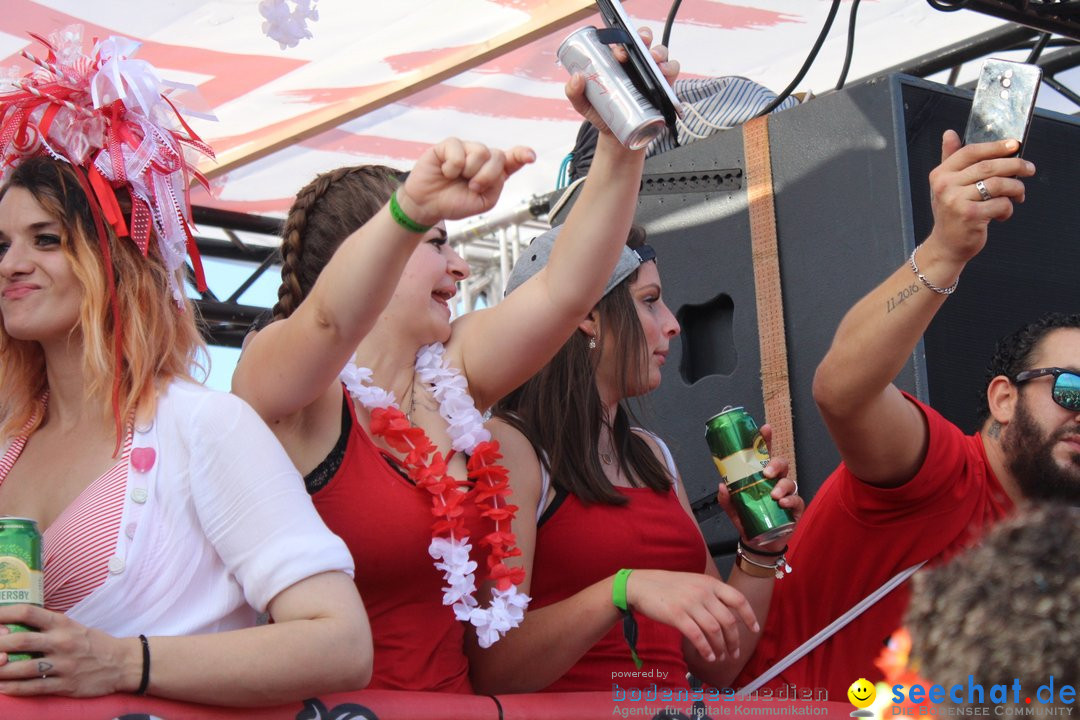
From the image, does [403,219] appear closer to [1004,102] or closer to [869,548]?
[1004,102]

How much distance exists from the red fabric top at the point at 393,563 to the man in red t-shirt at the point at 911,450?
26.3 inches

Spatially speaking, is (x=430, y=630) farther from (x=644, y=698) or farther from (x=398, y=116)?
(x=398, y=116)

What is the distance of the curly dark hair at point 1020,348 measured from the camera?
2.36 meters

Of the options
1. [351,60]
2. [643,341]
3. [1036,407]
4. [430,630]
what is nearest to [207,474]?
[430,630]

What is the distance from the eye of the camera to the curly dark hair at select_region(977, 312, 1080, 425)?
2.36 m

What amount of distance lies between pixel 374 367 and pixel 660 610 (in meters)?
0.57

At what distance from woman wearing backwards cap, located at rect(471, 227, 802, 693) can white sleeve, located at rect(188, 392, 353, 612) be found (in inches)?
19.0

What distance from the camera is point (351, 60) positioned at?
3.95 m

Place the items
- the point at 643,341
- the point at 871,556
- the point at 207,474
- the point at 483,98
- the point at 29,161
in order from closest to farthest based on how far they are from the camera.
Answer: the point at 207,474 → the point at 29,161 → the point at 871,556 → the point at 643,341 → the point at 483,98

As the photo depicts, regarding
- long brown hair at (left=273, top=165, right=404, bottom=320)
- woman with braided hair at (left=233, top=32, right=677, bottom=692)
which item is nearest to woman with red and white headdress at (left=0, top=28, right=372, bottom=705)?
woman with braided hair at (left=233, top=32, right=677, bottom=692)

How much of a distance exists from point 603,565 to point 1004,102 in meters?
0.94

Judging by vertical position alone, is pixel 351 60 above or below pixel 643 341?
above

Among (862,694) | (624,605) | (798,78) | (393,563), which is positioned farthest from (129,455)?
(798,78)

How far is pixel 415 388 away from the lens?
1.97m
